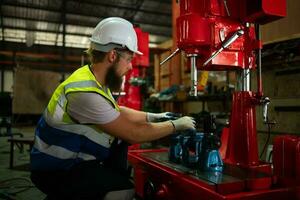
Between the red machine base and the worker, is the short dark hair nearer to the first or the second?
the worker

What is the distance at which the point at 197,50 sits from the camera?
50.3 inches

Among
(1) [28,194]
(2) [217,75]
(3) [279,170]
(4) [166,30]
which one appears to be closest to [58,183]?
(3) [279,170]

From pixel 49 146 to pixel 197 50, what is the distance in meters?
0.78

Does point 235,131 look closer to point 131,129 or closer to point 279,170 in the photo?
point 279,170

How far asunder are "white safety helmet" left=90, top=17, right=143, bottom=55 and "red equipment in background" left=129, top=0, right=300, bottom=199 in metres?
0.24

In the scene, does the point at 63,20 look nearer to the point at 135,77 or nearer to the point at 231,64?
the point at 135,77

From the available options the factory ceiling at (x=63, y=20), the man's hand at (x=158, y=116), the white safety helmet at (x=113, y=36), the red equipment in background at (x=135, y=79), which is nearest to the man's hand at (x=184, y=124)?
the man's hand at (x=158, y=116)

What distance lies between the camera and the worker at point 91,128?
48.1 inches

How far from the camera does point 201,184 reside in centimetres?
102

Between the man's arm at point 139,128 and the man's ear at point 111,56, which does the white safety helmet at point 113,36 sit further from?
the man's arm at point 139,128

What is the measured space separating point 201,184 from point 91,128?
0.55 m

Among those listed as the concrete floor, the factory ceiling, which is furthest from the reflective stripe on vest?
the factory ceiling

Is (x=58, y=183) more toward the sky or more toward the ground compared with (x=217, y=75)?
more toward the ground

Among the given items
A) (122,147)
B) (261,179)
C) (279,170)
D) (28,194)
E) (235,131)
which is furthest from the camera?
(28,194)
